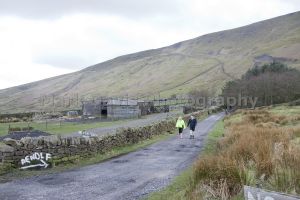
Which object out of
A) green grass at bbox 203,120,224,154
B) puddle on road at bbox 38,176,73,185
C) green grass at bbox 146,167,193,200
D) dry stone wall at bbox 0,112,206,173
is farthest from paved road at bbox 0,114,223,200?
green grass at bbox 203,120,224,154

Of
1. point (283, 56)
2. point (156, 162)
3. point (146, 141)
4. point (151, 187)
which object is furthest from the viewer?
point (283, 56)

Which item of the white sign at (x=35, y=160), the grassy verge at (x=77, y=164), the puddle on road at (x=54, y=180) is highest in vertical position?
the white sign at (x=35, y=160)

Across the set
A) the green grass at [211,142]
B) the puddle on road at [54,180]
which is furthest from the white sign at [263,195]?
the green grass at [211,142]

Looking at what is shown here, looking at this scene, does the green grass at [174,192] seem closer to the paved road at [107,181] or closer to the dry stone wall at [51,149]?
the paved road at [107,181]

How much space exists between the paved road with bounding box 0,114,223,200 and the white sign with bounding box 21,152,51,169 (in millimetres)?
1185

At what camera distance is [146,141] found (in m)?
23.5

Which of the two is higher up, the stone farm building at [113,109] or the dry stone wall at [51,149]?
the stone farm building at [113,109]

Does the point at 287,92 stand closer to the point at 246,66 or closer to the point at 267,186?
the point at 267,186

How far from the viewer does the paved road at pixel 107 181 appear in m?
9.85

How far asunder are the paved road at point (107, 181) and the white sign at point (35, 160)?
119cm

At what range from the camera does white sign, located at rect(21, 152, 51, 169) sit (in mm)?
13453

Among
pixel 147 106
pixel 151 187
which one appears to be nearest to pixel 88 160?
pixel 151 187

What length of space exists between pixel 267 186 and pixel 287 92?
67.1 meters

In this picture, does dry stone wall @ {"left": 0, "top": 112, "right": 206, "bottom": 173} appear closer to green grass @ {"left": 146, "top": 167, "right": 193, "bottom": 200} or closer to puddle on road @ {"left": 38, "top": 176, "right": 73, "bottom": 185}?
puddle on road @ {"left": 38, "top": 176, "right": 73, "bottom": 185}
